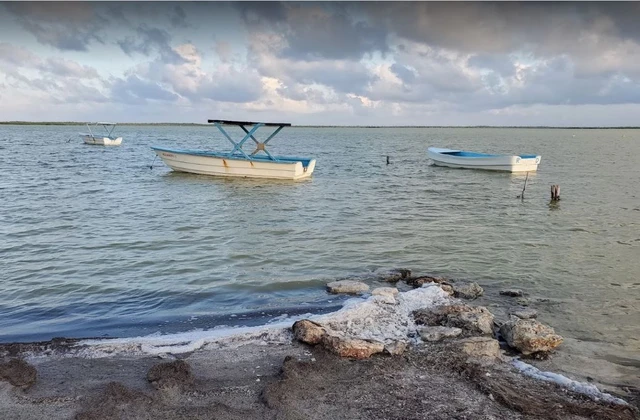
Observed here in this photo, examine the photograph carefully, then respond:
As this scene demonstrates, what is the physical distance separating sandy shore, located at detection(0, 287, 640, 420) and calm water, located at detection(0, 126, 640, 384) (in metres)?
1.29

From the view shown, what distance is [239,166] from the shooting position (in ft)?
89.9

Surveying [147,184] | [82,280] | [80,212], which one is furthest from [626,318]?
[147,184]

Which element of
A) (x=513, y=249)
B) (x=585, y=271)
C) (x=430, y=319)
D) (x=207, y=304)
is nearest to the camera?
(x=430, y=319)

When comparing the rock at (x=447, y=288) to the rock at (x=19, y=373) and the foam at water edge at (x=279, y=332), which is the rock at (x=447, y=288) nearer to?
the foam at water edge at (x=279, y=332)

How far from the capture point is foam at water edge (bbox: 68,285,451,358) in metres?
6.84

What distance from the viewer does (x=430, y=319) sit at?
25.5 ft

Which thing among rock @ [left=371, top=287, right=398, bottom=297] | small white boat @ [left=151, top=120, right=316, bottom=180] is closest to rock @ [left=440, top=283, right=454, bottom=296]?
rock @ [left=371, top=287, right=398, bottom=297]

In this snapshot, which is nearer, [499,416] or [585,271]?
[499,416]

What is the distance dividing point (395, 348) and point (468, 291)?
→ 11.5ft

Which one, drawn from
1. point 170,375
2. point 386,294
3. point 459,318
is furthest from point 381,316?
point 170,375

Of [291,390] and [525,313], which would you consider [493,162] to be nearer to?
[525,313]

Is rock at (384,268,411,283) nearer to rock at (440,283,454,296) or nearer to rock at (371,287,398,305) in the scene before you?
rock at (440,283,454,296)

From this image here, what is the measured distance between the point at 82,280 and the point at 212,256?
317 cm

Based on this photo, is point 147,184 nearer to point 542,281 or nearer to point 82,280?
point 82,280
